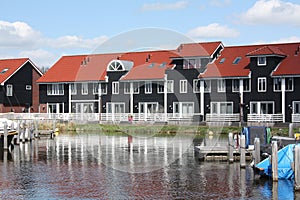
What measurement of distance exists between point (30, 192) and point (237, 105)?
45.5m

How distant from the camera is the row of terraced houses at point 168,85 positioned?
6372 centimetres

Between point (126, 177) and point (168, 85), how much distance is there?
45332mm

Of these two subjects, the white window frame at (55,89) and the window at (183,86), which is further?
the white window frame at (55,89)

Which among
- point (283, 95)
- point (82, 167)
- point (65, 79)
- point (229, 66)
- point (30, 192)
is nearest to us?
point (30, 192)

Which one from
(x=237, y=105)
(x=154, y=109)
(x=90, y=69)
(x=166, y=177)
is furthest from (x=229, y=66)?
(x=166, y=177)

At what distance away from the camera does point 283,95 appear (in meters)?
62.2

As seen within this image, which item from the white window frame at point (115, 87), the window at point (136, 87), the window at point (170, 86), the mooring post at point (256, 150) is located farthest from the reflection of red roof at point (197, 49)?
the mooring post at point (256, 150)

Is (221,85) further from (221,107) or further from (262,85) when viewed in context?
(262,85)

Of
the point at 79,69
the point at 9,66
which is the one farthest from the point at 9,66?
the point at 79,69

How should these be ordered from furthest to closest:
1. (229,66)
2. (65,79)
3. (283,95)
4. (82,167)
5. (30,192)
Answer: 1. (65,79)
2. (229,66)
3. (283,95)
4. (82,167)
5. (30,192)

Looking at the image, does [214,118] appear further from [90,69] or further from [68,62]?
[68,62]

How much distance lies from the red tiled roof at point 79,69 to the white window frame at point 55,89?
0.75 metres

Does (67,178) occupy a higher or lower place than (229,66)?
lower

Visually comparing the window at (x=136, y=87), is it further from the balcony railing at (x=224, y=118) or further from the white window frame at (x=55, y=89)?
the balcony railing at (x=224, y=118)
